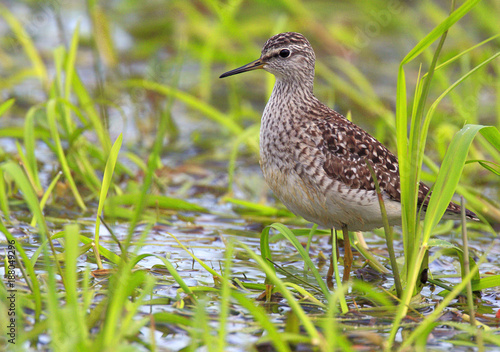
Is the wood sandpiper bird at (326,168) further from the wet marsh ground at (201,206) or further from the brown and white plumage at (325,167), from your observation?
the wet marsh ground at (201,206)

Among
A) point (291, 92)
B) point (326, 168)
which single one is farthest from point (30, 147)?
point (326, 168)

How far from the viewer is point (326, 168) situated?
543cm

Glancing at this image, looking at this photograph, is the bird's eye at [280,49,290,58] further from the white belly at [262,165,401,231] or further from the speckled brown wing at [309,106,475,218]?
the white belly at [262,165,401,231]

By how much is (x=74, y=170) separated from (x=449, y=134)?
14.6ft

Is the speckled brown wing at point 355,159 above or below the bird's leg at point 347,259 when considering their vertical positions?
above

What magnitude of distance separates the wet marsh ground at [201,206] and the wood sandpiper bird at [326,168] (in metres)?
0.34

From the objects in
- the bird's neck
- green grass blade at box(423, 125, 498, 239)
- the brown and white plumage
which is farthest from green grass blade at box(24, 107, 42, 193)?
green grass blade at box(423, 125, 498, 239)

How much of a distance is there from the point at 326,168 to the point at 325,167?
1 cm

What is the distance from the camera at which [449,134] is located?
8.16 m

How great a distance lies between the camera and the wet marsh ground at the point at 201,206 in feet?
12.7

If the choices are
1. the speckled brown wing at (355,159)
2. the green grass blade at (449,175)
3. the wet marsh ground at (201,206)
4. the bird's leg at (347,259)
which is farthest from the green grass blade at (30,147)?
the green grass blade at (449,175)

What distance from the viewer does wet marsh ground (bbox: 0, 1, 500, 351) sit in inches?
152

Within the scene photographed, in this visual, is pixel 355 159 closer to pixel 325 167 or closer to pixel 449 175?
pixel 325 167

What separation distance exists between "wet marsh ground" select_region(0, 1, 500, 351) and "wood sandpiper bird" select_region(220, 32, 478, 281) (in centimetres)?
34
